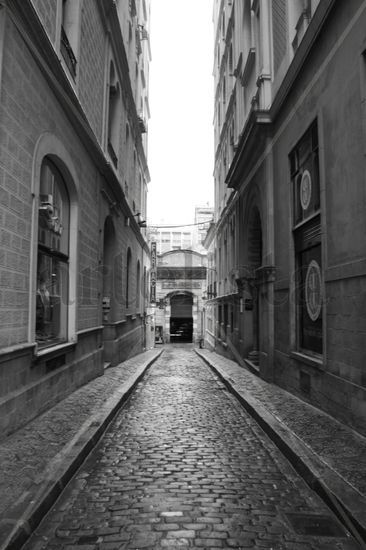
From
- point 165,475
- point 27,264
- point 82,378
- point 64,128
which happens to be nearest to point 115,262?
point 82,378

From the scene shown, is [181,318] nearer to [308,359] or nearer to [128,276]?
[128,276]

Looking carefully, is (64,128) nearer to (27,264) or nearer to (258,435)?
(27,264)

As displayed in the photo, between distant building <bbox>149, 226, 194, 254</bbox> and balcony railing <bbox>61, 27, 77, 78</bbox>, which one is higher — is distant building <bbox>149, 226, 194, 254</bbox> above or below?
above

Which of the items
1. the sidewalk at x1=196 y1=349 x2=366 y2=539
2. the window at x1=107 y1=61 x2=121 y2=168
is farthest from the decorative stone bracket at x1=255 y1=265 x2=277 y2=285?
the window at x1=107 y1=61 x2=121 y2=168

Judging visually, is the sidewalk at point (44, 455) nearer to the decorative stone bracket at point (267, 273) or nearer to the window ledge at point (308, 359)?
the window ledge at point (308, 359)

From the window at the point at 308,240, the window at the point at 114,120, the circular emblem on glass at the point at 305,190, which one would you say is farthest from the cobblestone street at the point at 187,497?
the window at the point at 114,120

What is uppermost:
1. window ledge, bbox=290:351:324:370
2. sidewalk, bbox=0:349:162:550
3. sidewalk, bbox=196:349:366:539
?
window ledge, bbox=290:351:324:370

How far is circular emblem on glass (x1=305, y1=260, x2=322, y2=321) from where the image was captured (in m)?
7.64

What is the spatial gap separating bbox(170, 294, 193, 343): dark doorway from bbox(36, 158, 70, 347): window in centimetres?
3458

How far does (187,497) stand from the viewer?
4.17m

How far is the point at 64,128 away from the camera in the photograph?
799 cm

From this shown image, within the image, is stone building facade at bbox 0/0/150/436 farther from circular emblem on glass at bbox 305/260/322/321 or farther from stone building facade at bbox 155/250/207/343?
stone building facade at bbox 155/250/207/343

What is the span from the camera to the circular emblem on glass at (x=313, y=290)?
764 centimetres

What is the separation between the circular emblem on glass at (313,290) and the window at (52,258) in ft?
14.9
